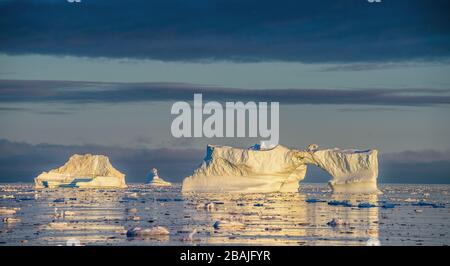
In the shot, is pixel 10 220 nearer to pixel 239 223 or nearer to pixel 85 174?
pixel 239 223

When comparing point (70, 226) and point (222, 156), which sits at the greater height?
point (222, 156)

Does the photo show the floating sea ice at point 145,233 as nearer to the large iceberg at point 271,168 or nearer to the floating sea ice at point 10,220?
the floating sea ice at point 10,220

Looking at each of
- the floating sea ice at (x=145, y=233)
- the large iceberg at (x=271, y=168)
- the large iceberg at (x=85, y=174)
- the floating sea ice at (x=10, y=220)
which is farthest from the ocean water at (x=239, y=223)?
the large iceberg at (x=85, y=174)

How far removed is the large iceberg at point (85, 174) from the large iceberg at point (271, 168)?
10.1 meters

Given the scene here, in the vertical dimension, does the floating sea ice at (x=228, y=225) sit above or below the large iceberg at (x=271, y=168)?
below

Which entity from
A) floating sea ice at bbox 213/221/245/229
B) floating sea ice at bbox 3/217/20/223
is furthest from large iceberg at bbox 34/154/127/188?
floating sea ice at bbox 213/221/245/229

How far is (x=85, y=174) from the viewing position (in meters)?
48.4

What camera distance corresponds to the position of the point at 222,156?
113ft

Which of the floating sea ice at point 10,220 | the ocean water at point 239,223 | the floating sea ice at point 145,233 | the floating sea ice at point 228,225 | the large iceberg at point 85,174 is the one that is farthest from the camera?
the large iceberg at point 85,174

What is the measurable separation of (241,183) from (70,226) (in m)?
17.5

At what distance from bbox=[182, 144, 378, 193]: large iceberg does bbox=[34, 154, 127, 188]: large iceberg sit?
33.2ft

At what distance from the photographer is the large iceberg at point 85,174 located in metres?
45.9
